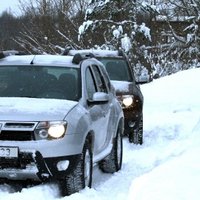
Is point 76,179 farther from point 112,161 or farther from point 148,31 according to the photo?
point 148,31

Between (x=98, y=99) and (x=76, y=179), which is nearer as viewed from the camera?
(x=76, y=179)

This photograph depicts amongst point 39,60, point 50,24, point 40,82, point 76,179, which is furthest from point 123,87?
point 50,24

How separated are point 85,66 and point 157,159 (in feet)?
7.93

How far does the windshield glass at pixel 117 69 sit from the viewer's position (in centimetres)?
1218

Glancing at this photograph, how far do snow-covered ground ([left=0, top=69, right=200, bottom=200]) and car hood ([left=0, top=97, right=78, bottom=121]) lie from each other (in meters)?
0.76

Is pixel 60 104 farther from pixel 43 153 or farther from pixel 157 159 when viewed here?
pixel 157 159

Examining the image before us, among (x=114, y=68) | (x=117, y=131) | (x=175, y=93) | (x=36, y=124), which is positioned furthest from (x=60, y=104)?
(x=175, y=93)

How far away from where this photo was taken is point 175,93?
63.8 ft

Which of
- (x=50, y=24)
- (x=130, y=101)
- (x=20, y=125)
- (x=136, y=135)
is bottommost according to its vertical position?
(x=50, y=24)

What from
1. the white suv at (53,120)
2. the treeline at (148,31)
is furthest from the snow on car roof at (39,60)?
the treeline at (148,31)

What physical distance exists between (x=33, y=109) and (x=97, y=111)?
1.27m

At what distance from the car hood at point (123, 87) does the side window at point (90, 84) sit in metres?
3.14

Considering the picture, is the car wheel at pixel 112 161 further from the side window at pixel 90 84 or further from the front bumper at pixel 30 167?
the front bumper at pixel 30 167

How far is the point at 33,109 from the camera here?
21.9 feet
